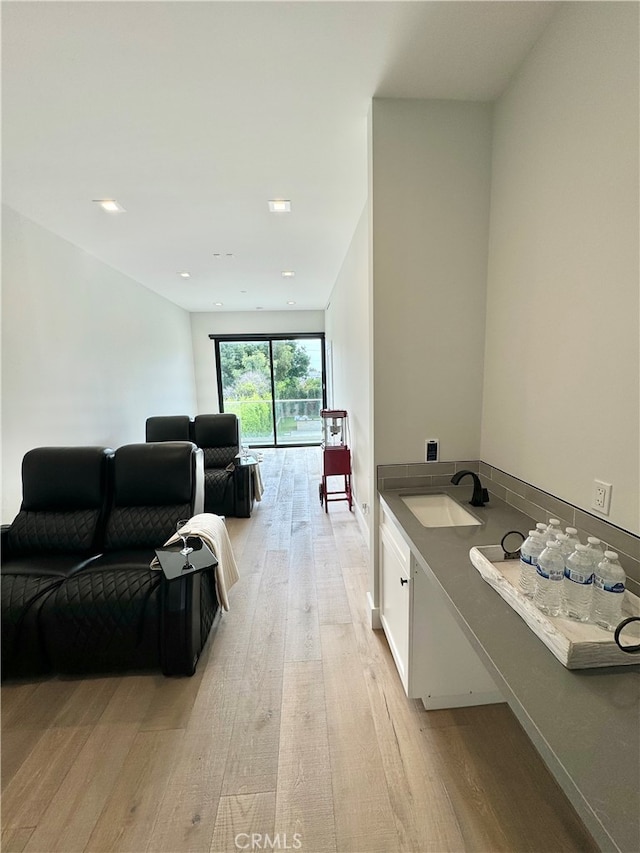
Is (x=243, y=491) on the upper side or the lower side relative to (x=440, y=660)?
upper

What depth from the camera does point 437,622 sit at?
5.35ft

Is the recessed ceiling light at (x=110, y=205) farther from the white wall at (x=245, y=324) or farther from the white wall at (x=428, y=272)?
the white wall at (x=245, y=324)

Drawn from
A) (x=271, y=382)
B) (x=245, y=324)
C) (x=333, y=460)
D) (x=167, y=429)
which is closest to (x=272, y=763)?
(x=333, y=460)

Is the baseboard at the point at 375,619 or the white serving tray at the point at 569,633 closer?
the white serving tray at the point at 569,633

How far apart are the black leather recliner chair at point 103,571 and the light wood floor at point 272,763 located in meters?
0.17

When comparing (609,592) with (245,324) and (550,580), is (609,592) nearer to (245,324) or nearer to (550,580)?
(550,580)

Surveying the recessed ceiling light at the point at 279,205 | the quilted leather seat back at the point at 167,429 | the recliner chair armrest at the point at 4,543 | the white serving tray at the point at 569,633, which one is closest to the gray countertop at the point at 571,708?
the white serving tray at the point at 569,633

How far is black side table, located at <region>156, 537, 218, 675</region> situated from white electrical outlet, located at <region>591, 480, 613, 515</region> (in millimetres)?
1825

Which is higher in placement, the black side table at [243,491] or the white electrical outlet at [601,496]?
the white electrical outlet at [601,496]

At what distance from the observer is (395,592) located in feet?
6.17

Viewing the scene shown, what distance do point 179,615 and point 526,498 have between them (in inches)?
74.1

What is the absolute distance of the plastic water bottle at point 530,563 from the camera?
1.12 meters

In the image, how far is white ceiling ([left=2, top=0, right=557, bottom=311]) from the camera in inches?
53.3

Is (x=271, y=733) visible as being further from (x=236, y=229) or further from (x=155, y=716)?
(x=236, y=229)
